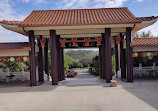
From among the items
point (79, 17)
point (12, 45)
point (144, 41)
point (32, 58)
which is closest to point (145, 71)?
point (144, 41)

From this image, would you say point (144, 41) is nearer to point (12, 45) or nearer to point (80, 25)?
point (80, 25)

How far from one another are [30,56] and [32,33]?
1.87m

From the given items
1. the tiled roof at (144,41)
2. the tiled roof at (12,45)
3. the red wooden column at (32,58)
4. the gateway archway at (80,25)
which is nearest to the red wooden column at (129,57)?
the gateway archway at (80,25)

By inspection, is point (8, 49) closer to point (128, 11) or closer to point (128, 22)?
point (128, 22)

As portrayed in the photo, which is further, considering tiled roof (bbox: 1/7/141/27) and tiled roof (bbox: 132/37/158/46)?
tiled roof (bbox: 132/37/158/46)

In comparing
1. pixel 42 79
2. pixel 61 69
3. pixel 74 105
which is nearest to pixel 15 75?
pixel 42 79

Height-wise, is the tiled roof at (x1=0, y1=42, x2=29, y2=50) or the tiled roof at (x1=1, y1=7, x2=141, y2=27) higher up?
the tiled roof at (x1=1, y1=7, x2=141, y2=27)

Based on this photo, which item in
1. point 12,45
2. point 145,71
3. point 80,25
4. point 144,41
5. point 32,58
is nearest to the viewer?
point 80,25

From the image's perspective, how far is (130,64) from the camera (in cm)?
1227

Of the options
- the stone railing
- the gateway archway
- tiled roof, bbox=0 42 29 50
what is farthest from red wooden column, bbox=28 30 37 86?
the stone railing

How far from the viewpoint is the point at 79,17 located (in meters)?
13.3

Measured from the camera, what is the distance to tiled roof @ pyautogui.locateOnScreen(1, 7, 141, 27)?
1162 centimetres

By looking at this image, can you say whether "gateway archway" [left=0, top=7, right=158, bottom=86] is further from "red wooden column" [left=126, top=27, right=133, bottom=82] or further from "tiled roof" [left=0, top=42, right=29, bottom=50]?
"tiled roof" [left=0, top=42, right=29, bottom=50]

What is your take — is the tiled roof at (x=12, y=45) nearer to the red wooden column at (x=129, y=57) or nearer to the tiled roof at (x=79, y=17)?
the tiled roof at (x=79, y=17)
